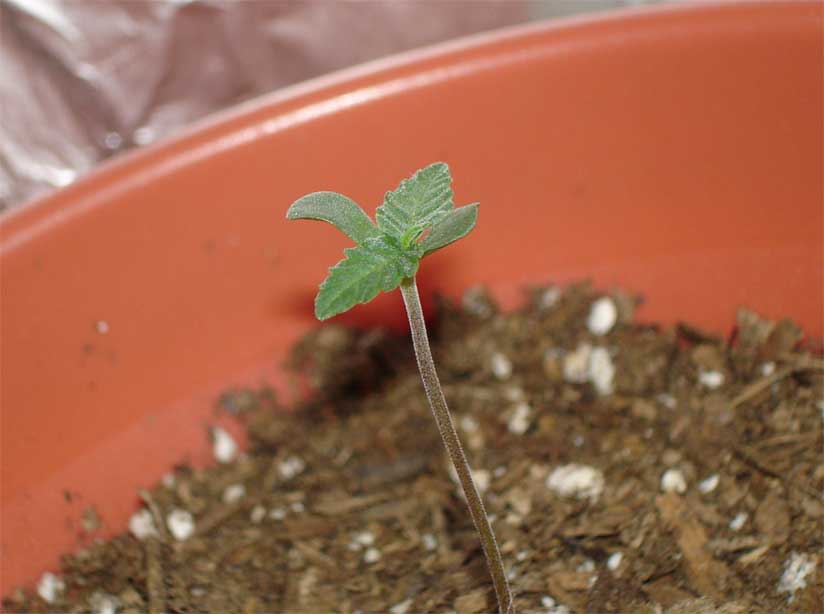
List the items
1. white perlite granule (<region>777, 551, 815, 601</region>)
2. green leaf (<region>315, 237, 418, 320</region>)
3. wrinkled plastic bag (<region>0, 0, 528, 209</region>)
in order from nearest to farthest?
green leaf (<region>315, 237, 418, 320</region>) → white perlite granule (<region>777, 551, 815, 601</region>) → wrinkled plastic bag (<region>0, 0, 528, 209</region>)

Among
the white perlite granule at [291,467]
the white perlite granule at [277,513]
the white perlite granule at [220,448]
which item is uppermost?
the white perlite granule at [220,448]

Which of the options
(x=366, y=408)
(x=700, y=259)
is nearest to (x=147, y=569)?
(x=366, y=408)

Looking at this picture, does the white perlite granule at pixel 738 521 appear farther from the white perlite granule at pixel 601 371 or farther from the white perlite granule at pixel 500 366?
the white perlite granule at pixel 500 366

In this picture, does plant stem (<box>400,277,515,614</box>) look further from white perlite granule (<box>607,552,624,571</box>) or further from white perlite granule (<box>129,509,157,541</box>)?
white perlite granule (<box>129,509,157,541</box>)

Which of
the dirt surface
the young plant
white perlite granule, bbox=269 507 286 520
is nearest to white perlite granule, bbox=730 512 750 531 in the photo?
the dirt surface

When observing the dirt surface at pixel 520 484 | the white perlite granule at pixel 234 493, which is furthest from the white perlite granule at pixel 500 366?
the white perlite granule at pixel 234 493
